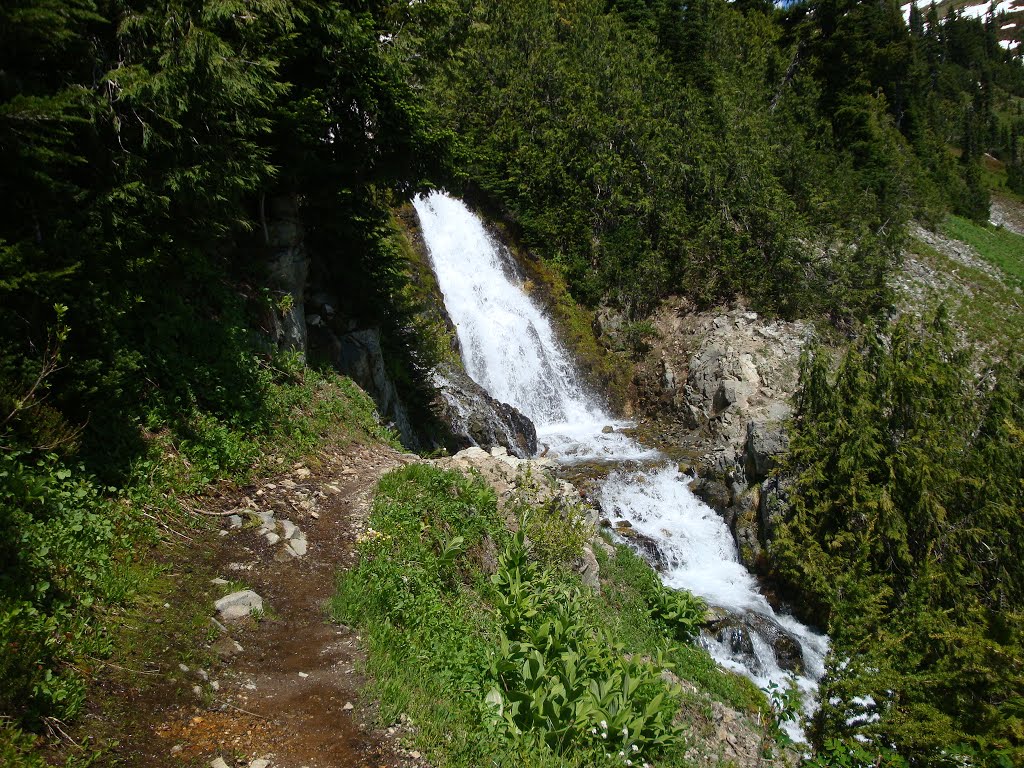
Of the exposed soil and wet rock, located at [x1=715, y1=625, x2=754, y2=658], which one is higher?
the exposed soil

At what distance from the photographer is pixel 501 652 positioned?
500 cm

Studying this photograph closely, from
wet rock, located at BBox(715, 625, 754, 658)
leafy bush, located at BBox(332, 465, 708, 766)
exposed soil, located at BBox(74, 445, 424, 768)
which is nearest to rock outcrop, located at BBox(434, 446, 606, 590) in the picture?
leafy bush, located at BBox(332, 465, 708, 766)

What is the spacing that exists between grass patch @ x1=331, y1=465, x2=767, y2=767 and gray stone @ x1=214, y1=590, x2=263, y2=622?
2.26ft

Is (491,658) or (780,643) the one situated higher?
(491,658)

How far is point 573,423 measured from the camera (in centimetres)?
2300

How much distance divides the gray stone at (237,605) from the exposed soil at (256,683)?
0.07 m

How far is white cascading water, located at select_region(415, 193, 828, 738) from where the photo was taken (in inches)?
543

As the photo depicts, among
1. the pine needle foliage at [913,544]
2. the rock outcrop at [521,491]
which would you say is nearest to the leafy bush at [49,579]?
the rock outcrop at [521,491]

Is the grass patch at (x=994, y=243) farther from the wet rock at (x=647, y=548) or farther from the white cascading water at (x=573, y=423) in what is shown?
the wet rock at (x=647, y=548)

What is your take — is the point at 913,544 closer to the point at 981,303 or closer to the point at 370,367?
the point at 370,367

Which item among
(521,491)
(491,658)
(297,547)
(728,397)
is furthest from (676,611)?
(728,397)

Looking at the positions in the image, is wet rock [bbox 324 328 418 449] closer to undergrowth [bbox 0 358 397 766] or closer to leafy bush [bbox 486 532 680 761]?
undergrowth [bbox 0 358 397 766]

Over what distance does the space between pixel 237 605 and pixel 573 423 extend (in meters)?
18.5

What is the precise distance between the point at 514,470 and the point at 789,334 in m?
19.4
